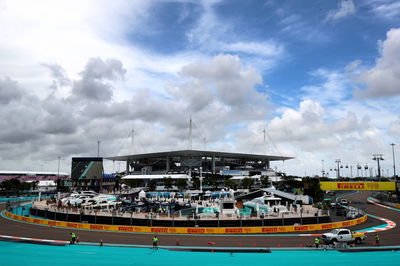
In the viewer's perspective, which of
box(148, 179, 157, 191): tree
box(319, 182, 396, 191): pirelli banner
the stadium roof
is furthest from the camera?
the stadium roof

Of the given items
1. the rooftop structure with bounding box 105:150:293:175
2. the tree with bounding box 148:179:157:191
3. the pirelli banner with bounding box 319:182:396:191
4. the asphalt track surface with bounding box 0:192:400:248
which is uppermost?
the rooftop structure with bounding box 105:150:293:175

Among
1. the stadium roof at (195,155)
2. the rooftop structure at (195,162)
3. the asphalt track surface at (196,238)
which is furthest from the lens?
the rooftop structure at (195,162)

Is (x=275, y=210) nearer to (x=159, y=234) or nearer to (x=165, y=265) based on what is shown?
(x=159, y=234)

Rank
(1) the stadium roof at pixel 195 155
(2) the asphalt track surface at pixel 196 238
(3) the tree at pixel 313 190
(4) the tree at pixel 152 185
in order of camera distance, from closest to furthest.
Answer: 1. (2) the asphalt track surface at pixel 196 238
2. (3) the tree at pixel 313 190
3. (4) the tree at pixel 152 185
4. (1) the stadium roof at pixel 195 155

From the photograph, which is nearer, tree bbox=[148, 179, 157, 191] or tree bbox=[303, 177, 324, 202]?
tree bbox=[303, 177, 324, 202]

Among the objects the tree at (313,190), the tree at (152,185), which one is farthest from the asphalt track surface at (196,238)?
the tree at (152,185)

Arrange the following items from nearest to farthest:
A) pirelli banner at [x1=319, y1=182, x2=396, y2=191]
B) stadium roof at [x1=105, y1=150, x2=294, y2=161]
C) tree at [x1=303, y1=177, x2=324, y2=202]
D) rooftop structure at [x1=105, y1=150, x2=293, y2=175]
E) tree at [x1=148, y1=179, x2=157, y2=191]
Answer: tree at [x1=303, y1=177, x2=324, y2=202] → pirelli banner at [x1=319, y1=182, x2=396, y2=191] → tree at [x1=148, y1=179, x2=157, y2=191] → stadium roof at [x1=105, y1=150, x2=294, y2=161] → rooftop structure at [x1=105, y1=150, x2=293, y2=175]

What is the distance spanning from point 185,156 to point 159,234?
123m

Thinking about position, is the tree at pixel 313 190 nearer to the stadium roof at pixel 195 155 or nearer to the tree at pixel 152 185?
the tree at pixel 152 185

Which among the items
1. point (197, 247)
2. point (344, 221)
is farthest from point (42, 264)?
point (344, 221)

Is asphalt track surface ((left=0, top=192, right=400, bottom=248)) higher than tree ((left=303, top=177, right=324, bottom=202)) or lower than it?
lower

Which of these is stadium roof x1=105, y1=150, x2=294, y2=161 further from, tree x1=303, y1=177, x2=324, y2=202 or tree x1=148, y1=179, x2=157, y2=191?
tree x1=303, y1=177, x2=324, y2=202

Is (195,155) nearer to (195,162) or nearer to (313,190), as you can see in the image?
(195,162)

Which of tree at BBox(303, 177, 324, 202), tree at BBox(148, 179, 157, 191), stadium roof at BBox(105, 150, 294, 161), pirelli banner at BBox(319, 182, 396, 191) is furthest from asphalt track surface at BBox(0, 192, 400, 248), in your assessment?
stadium roof at BBox(105, 150, 294, 161)
